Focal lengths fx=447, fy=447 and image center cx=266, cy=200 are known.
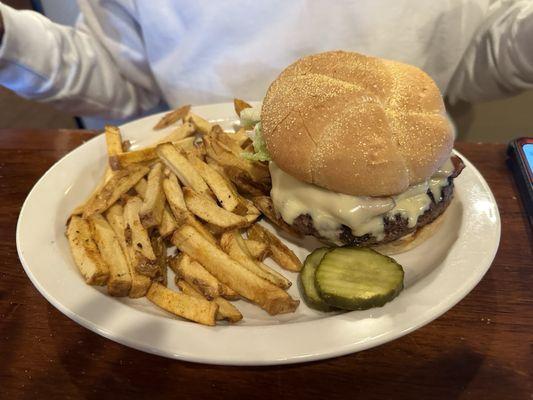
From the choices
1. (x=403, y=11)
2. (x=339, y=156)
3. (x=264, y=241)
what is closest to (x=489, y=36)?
(x=403, y=11)

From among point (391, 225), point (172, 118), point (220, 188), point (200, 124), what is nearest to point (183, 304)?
point (220, 188)

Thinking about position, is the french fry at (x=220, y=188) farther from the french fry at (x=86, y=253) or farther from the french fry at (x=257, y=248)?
the french fry at (x=86, y=253)

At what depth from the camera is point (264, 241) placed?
1521 mm

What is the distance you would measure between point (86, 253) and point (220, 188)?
48cm

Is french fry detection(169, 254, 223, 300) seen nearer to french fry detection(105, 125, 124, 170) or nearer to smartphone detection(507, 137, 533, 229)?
french fry detection(105, 125, 124, 170)

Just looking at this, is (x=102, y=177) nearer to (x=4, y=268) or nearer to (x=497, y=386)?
(x=4, y=268)

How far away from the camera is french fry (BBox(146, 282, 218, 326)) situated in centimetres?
121

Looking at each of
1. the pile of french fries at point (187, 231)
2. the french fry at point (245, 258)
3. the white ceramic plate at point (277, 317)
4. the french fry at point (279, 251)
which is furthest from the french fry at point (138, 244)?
the french fry at point (279, 251)

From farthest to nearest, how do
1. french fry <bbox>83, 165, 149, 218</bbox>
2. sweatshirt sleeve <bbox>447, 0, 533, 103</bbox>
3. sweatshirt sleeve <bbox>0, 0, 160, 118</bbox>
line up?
sweatshirt sleeve <bbox>0, 0, 160, 118</bbox>
sweatshirt sleeve <bbox>447, 0, 533, 103</bbox>
french fry <bbox>83, 165, 149, 218</bbox>

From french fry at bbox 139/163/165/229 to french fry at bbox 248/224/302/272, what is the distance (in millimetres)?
325

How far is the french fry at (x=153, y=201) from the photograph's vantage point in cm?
142

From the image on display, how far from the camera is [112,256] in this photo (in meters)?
1.34

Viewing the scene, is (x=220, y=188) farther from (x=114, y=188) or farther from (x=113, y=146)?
(x=113, y=146)

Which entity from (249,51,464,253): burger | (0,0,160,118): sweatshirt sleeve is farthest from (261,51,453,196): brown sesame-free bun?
(0,0,160,118): sweatshirt sleeve
